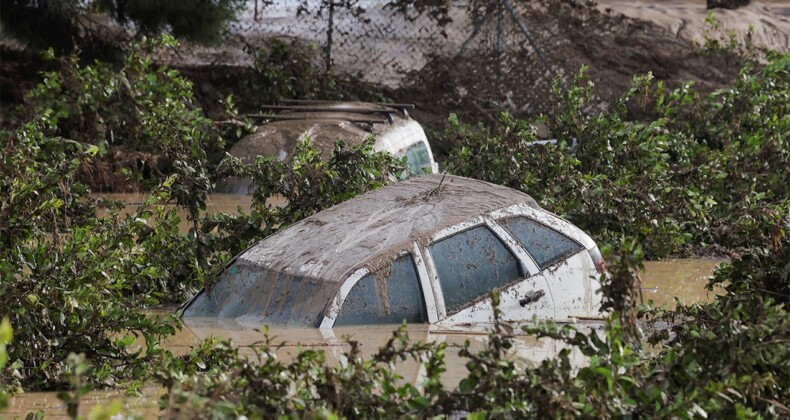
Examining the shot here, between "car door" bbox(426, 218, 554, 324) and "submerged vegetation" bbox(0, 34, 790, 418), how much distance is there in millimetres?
577

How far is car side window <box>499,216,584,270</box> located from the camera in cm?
901

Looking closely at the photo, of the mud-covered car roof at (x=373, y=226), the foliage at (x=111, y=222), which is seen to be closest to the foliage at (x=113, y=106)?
the foliage at (x=111, y=222)

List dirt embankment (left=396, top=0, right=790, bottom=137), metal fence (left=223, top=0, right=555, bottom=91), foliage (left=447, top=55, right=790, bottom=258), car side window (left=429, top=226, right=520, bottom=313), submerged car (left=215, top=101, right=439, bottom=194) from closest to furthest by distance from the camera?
car side window (left=429, top=226, right=520, bottom=313), foliage (left=447, top=55, right=790, bottom=258), submerged car (left=215, top=101, right=439, bottom=194), dirt embankment (left=396, top=0, right=790, bottom=137), metal fence (left=223, top=0, right=555, bottom=91)

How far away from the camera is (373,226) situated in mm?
8844

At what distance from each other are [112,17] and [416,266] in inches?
455

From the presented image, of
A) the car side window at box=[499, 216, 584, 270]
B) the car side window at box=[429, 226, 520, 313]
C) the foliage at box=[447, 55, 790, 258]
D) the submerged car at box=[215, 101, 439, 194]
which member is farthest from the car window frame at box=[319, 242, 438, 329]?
the submerged car at box=[215, 101, 439, 194]

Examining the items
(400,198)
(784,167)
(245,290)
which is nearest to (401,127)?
(784,167)

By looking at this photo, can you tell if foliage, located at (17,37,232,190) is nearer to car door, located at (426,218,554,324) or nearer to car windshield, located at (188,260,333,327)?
car windshield, located at (188,260,333,327)

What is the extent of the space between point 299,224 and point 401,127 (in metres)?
5.78

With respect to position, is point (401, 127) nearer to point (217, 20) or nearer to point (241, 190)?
point (241, 190)

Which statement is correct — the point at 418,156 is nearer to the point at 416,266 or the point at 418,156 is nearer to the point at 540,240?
the point at 540,240

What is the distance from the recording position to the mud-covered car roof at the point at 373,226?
844cm

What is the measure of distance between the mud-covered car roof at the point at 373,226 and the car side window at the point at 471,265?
13 cm

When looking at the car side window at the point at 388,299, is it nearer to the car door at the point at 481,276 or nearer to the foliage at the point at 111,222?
the car door at the point at 481,276
